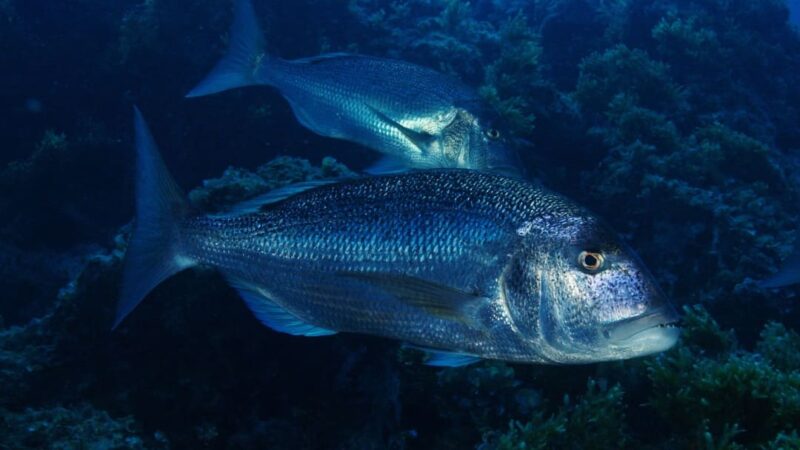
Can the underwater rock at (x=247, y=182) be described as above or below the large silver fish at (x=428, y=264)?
above

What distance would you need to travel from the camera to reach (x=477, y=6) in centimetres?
1859

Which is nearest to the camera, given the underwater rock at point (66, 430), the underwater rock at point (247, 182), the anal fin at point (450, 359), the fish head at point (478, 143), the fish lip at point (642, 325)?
the fish lip at point (642, 325)

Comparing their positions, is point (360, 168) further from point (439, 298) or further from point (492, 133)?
point (439, 298)

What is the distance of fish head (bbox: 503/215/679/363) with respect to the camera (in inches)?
80.4

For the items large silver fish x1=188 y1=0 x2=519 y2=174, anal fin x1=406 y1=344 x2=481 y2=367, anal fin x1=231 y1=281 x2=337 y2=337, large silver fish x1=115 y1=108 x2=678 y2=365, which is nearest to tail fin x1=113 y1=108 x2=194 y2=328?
large silver fish x1=115 y1=108 x2=678 y2=365

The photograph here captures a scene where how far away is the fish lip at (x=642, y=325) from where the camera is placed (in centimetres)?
202

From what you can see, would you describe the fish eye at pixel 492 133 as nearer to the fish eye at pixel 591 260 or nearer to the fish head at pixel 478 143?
the fish head at pixel 478 143

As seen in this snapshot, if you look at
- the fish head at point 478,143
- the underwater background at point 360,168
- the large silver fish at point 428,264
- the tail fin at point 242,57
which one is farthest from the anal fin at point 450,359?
the tail fin at point 242,57

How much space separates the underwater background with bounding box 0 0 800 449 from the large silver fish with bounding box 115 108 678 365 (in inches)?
37.9

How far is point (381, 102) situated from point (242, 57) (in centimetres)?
193

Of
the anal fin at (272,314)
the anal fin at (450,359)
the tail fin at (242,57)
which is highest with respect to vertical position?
the tail fin at (242,57)

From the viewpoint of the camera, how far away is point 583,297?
2.10 m

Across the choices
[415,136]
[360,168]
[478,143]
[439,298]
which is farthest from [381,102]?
[439,298]

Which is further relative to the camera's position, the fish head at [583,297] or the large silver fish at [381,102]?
the large silver fish at [381,102]
